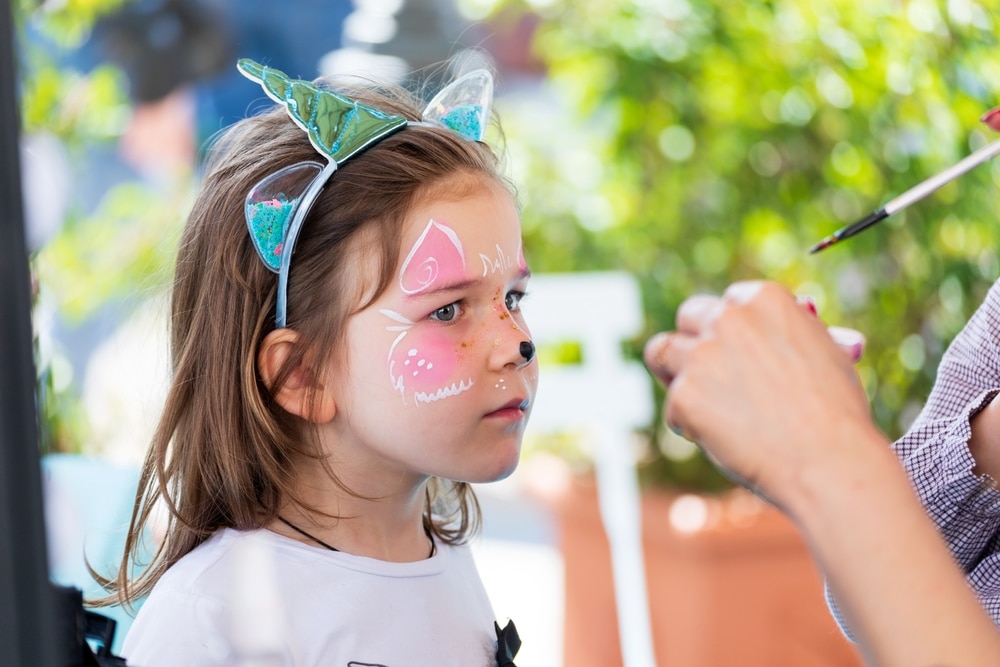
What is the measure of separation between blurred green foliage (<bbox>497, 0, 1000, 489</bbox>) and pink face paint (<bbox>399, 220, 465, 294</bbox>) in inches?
62.6

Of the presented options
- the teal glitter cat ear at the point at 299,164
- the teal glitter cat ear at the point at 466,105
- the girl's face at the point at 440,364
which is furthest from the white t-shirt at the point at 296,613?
the teal glitter cat ear at the point at 466,105

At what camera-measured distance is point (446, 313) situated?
1.00m

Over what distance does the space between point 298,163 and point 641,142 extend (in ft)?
5.71

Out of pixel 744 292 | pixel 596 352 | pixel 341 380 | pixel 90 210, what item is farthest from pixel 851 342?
pixel 90 210

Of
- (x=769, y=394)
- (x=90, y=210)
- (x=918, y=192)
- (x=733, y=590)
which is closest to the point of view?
(x=769, y=394)

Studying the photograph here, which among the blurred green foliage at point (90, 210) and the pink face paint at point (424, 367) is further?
the blurred green foliage at point (90, 210)

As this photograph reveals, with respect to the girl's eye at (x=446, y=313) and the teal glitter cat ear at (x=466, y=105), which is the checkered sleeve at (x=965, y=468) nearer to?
the girl's eye at (x=446, y=313)

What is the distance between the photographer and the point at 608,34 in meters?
2.52

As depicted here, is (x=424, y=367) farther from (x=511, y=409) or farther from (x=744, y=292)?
(x=744, y=292)

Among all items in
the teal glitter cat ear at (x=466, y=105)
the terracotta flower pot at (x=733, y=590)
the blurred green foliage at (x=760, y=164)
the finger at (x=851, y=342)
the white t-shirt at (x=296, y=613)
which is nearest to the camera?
the finger at (x=851, y=342)

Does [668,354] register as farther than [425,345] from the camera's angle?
No

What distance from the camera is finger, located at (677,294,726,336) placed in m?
0.65

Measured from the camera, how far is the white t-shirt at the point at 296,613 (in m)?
0.86

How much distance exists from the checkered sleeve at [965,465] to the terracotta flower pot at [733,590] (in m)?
1.53
